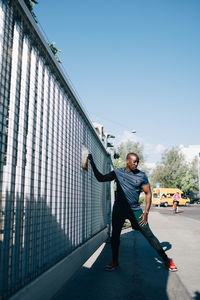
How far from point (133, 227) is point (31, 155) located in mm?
2358

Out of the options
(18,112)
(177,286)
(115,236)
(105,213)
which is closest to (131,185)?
(115,236)

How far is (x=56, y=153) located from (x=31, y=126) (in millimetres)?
761

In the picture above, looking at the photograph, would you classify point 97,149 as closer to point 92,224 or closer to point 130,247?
point 92,224

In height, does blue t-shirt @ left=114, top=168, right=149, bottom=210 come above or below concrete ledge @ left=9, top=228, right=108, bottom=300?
above

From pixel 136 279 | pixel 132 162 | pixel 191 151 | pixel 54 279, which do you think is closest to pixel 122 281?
pixel 136 279

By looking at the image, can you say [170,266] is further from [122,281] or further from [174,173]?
[174,173]

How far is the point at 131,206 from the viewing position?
4.20 m

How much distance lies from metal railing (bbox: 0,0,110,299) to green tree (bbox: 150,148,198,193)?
179 feet

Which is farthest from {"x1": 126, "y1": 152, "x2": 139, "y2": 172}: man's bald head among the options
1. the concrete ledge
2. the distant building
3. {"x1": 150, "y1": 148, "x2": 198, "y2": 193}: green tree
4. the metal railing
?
the distant building

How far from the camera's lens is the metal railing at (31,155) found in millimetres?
2055

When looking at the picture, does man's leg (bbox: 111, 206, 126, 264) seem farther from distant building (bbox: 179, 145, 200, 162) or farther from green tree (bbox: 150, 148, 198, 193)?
distant building (bbox: 179, 145, 200, 162)

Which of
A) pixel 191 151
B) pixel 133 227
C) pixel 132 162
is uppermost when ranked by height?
pixel 191 151

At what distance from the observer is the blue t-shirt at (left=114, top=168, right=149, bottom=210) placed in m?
4.21

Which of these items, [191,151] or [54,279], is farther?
[191,151]
